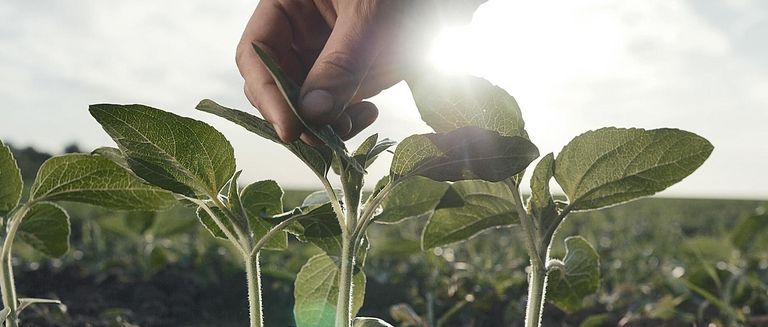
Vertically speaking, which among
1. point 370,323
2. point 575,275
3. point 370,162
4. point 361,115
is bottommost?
point 370,323

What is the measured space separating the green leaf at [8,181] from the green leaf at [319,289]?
0.70 m

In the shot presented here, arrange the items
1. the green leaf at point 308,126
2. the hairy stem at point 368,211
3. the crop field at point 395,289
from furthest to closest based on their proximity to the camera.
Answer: the crop field at point 395,289, the hairy stem at point 368,211, the green leaf at point 308,126

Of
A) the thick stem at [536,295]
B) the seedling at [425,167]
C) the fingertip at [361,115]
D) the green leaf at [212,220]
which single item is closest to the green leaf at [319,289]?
the seedling at [425,167]

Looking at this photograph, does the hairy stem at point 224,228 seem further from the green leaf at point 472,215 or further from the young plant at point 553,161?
the green leaf at point 472,215

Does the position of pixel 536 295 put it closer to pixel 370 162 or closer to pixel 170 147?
pixel 370 162

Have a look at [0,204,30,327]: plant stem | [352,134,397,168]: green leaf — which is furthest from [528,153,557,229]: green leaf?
[0,204,30,327]: plant stem

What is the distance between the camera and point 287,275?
2.68m

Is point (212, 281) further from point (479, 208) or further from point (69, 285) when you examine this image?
point (479, 208)

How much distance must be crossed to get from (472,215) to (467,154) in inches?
16.0

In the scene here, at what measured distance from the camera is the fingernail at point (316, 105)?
132 centimetres

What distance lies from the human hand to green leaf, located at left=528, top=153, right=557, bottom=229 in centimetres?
36

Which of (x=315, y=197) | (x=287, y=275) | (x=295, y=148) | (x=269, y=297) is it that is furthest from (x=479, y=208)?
(x=269, y=297)

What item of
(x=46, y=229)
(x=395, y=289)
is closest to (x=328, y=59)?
(x=46, y=229)

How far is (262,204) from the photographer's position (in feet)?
5.64
